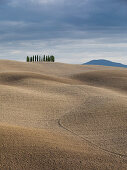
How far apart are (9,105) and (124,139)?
25.0 ft

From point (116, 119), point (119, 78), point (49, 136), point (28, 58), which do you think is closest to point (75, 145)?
point (49, 136)

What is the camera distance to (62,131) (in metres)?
10.8

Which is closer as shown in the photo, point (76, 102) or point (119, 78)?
point (76, 102)

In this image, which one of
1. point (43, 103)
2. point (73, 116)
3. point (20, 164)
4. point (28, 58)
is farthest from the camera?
point (28, 58)

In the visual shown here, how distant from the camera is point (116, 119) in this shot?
12273mm

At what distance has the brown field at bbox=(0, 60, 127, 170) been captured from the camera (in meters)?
7.33

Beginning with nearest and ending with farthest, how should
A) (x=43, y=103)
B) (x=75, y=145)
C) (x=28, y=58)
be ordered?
(x=75, y=145)
(x=43, y=103)
(x=28, y=58)

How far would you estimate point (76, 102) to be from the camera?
647 inches

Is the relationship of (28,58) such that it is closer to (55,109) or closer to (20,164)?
(55,109)

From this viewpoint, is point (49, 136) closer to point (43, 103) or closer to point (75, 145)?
point (75, 145)

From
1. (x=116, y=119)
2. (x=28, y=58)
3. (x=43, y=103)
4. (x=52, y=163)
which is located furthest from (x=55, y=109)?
(x=28, y=58)

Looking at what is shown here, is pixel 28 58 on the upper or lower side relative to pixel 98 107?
upper

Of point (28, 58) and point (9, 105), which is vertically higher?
point (28, 58)

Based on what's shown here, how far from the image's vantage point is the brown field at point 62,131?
289 inches
